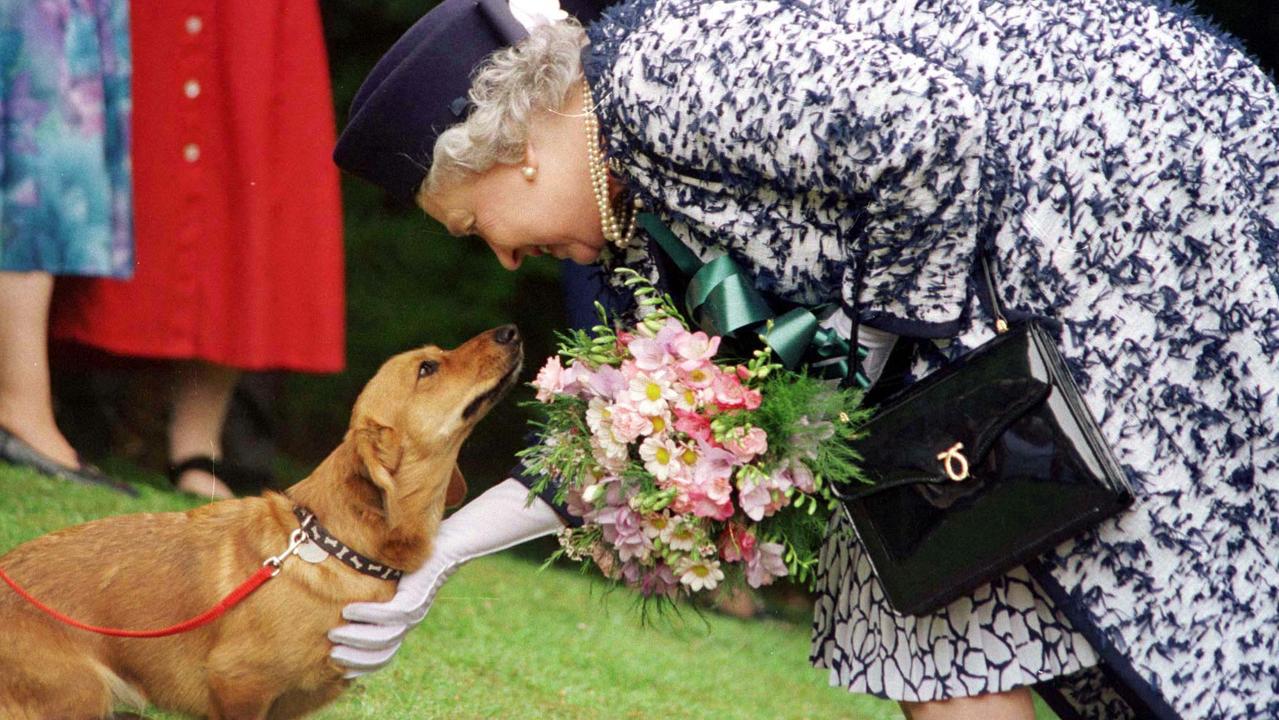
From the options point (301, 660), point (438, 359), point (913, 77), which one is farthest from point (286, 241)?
point (913, 77)

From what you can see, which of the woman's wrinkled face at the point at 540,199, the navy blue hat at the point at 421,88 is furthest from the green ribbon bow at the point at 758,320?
the navy blue hat at the point at 421,88

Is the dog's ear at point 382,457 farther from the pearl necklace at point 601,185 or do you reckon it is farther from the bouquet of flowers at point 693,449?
the pearl necklace at point 601,185

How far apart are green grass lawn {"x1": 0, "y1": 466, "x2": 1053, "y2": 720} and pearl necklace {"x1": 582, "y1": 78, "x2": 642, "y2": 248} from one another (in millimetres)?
995

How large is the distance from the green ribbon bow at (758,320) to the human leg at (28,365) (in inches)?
56.3

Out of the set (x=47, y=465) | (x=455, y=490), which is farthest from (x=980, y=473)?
(x=47, y=465)

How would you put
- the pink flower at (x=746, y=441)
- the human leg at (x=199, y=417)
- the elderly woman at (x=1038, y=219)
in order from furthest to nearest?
the human leg at (x=199, y=417)
the pink flower at (x=746, y=441)
the elderly woman at (x=1038, y=219)

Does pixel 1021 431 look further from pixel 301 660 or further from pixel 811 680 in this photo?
pixel 811 680

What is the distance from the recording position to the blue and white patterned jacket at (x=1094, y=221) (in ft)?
5.02

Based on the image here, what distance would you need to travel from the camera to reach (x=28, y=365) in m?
2.48

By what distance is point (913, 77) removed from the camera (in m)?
1.46

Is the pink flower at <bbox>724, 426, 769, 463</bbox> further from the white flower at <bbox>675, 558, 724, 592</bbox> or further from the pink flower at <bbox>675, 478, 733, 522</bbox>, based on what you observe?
the white flower at <bbox>675, 558, 724, 592</bbox>

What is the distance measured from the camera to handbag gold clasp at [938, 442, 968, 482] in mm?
1585

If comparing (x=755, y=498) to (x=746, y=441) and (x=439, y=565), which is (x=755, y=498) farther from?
(x=439, y=565)

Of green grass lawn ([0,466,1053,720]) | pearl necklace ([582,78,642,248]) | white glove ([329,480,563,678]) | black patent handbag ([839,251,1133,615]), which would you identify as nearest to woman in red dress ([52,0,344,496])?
green grass lawn ([0,466,1053,720])
